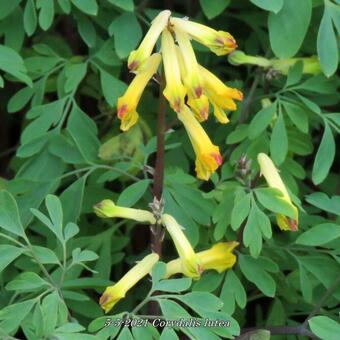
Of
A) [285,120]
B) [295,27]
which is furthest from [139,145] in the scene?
[295,27]

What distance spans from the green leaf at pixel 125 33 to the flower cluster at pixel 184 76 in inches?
11.4

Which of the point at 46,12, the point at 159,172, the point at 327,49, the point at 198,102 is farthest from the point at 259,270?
the point at 46,12

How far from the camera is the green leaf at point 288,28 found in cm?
154

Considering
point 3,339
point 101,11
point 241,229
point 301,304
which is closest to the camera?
point 3,339

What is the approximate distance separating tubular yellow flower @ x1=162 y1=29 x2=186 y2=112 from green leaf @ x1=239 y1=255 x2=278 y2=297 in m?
0.40

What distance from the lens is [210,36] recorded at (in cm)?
129

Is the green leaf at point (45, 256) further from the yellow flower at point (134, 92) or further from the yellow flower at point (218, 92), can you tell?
the yellow flower at point (218, 92)

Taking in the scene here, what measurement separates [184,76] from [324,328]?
518mm

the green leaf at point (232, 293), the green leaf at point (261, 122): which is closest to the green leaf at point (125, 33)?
the green leaf at point (261, 122)

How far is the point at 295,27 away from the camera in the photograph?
5.08ft

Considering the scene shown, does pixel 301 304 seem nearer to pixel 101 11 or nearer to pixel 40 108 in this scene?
pixel 40 108

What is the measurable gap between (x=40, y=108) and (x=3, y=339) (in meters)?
0.64

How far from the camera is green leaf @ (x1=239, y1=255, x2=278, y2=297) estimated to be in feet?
4.73

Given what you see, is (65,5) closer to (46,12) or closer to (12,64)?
(46,12)
